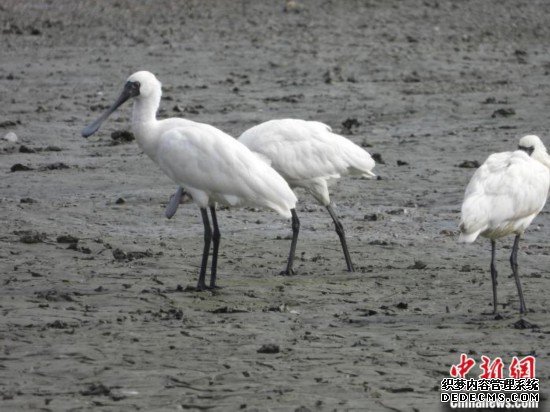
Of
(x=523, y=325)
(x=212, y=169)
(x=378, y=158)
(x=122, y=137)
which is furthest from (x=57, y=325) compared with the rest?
(x=122, y=137)

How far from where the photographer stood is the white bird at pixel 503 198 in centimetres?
852

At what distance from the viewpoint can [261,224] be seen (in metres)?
12.0

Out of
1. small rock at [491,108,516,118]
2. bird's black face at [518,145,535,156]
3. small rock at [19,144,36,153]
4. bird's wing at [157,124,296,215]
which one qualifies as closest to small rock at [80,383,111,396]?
bird's wing at [157,124,296,215]

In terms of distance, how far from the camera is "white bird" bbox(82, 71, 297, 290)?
9.56m

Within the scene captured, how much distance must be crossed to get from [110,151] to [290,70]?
17.0ft

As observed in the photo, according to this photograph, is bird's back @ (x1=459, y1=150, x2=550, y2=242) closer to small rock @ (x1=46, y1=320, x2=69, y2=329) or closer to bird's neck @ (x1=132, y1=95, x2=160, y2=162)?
bird's neck @ (x1=132, y1=95, x2=160, y2=162)

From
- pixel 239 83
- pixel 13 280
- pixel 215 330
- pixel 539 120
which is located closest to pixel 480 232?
pixel 215 330

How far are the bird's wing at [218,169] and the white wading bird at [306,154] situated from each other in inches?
36.9

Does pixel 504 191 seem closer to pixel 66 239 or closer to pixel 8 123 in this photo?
pixel 66 239

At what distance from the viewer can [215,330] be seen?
8094 mm

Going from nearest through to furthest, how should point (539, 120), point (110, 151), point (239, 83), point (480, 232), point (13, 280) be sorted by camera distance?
point (480, 232)
point (13, 280)
point (110, 151)
point (539, 120)
point (239, 83)

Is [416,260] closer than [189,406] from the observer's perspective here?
No

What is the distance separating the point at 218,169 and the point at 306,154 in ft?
4.43

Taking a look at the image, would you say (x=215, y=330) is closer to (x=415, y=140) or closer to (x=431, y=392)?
(x=431, y=392)
